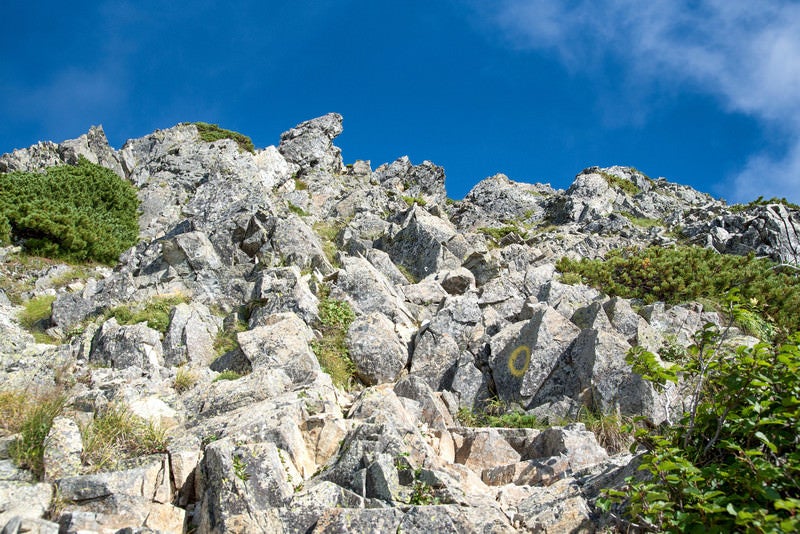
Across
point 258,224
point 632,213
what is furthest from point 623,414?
point 632,213

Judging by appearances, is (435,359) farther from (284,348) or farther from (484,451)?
(484,451)

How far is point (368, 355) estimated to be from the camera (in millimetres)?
12469

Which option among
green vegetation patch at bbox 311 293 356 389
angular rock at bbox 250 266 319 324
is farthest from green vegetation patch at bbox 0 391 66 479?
angular rock at bbox 250 266 319 324

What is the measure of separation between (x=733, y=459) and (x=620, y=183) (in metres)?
43.9

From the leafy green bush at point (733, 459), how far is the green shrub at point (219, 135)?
35.6m

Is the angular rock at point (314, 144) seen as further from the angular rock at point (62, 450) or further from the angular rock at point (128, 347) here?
the angular rock at point (62, 450)

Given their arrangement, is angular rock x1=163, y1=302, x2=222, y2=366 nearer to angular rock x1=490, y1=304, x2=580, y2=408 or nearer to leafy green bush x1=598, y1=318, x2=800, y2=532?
angular rock x1=490, y1=304, x2=580, y2=408

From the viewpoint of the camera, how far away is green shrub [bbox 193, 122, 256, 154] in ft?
123

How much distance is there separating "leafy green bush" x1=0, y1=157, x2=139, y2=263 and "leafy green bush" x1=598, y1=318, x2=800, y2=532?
940 inches

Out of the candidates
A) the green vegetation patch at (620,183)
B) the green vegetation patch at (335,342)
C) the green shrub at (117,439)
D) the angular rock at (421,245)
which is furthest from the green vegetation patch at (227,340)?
the green vegetation patch at (620,183)

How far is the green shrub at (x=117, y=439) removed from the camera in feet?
21.8

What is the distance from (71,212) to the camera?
2452 centimetres

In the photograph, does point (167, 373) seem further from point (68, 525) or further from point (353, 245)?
point (353, 245)

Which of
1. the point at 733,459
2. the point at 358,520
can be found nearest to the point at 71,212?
the point at 358,520
